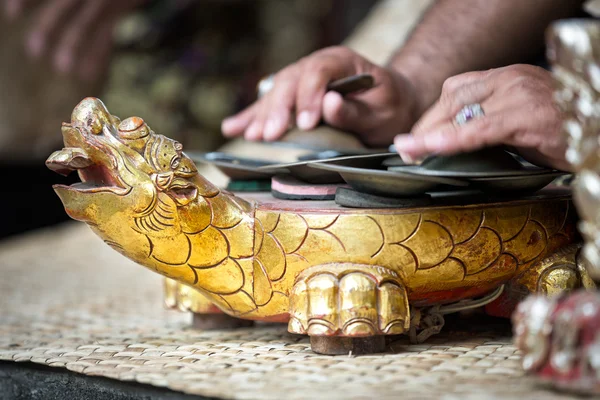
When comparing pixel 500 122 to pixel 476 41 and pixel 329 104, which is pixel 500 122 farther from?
pixel 476 41

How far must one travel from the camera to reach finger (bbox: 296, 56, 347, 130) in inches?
36.2

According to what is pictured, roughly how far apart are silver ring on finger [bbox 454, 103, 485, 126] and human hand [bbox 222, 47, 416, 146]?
30 centimetres

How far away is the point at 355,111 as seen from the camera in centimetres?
95

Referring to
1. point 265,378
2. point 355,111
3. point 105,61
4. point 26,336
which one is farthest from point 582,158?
point 105,61

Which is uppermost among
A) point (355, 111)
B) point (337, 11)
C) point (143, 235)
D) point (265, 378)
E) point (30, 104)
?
point (337, 11)

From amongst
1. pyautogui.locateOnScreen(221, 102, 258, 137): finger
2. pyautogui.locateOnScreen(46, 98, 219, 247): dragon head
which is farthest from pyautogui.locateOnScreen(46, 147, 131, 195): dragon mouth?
pyautogui.locateOnScreen(221, 102, 258, 137): finger

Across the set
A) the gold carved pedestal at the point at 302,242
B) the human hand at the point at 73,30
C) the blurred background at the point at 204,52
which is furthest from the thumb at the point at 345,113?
the blurred background at the point at 204,52

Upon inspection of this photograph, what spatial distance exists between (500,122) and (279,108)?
0.40 meters

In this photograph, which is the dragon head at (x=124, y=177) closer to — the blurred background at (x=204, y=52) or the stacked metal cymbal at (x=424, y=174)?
the stacked metal cymbal at (x=424, y=174)

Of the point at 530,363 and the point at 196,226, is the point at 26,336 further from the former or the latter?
the point at 530,363

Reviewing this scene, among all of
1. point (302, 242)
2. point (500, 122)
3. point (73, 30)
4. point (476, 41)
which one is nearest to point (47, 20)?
point (73, 30)

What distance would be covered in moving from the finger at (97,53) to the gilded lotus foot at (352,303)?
5.56ft

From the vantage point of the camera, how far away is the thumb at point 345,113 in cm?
91

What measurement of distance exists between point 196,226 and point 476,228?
0.24 metres
